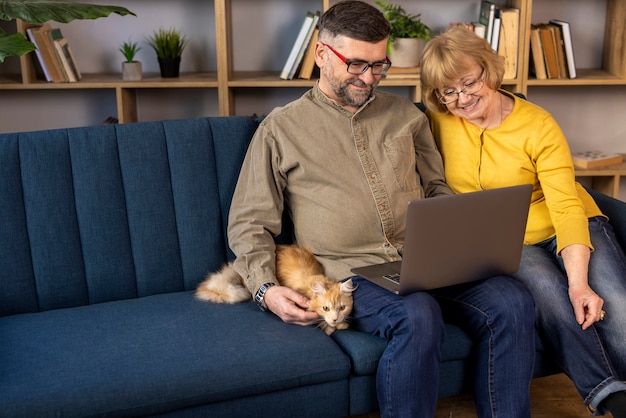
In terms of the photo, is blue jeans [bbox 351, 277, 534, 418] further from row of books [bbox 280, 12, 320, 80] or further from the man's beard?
row of books [bbox 280, 12, 320, 80]

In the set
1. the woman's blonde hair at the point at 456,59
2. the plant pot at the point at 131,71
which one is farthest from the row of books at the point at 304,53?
the woman's blonde hair at the point at 456,59

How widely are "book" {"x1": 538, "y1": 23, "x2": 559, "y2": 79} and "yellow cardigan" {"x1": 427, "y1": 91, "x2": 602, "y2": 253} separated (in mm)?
1142

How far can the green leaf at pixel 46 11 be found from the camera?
1818 millimetres

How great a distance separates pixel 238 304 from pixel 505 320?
0.71 meters

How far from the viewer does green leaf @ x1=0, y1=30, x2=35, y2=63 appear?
1862 mm

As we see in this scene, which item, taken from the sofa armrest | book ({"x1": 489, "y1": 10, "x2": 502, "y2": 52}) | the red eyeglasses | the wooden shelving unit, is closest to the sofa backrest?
the red eyeglasses

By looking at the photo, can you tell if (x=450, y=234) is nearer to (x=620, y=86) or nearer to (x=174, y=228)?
(x=174, y=228)

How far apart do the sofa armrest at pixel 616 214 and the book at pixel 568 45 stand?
1.10 meters

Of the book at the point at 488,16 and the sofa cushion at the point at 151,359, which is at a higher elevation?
the book at the point at 488,16

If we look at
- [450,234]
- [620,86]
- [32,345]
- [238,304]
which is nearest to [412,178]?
[450,234]

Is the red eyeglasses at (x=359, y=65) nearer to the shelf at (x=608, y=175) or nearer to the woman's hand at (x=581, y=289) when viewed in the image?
the woman's hand at (x=581, y=289)

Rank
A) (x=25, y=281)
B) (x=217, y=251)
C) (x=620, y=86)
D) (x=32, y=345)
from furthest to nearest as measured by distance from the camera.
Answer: (x=620, y=86)
(x=217, y=251)
(x=25, y=281)
(x=32, y=345)

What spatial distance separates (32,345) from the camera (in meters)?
1.87

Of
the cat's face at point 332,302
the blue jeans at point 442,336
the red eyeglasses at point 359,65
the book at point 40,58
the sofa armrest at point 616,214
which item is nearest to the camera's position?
the blue jeans at point 442,336
